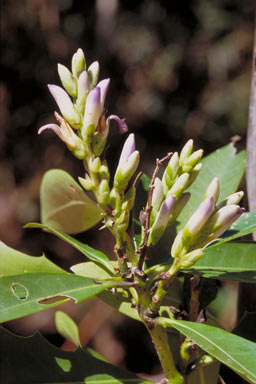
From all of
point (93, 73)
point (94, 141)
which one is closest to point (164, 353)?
point (94, 141)

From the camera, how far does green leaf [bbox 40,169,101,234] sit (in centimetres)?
104

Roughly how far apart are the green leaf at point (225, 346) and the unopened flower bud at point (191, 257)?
9cm

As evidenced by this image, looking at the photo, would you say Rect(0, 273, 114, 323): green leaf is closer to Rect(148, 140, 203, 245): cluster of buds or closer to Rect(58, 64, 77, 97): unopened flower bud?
Rect(148, 140, 203, 245): cluster of buds

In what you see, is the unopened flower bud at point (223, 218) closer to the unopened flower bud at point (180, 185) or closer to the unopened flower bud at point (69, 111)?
the unopened flower bud at point (180, 185)

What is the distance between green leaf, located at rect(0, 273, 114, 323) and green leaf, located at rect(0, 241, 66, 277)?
0.16 metres

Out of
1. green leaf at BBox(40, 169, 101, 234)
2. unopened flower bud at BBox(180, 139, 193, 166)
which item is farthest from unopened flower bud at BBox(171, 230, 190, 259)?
green leaf at BBox(40, 169, 101, 234)

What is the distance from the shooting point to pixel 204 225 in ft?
2.28

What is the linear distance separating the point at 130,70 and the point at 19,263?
8.54 feet

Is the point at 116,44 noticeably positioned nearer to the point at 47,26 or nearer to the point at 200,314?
the point at 47,26

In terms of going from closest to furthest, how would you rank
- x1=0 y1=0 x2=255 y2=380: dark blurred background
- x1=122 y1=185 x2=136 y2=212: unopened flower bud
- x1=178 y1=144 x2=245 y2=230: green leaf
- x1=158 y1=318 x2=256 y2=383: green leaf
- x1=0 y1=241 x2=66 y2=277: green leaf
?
x1=158 y1=318 x2=256 y2=383: green leaf, x1=122 y1=185 x2=136 y2=212: unopened flower bud, x1=0 y1=241 x2=66 y2=277: green leaf, x1=178 y1=144 x2=245 y2=230: green leaf, x1=0 y1=0 x2=255 y2=380: dark blurred background

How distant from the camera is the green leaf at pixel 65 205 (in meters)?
1.04

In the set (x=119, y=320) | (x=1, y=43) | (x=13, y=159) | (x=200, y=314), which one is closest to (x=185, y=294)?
(x=200, y=314)

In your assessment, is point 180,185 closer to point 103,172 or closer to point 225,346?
point 103,172

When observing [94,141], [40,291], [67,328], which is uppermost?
[94,141]
